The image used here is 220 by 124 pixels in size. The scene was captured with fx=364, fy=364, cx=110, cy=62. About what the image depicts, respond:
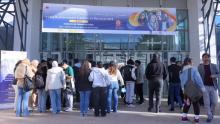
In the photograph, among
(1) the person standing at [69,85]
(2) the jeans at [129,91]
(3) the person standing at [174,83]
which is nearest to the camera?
(1) the person standing at [69,85]

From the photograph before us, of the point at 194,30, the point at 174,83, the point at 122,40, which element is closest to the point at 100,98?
the point at 174,83

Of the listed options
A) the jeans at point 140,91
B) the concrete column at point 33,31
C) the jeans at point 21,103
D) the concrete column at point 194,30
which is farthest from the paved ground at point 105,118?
the concrete column at point 194,30

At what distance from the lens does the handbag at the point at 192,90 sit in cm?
931

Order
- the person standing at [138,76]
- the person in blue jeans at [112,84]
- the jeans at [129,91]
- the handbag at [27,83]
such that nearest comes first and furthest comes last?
the handbag at [27,83], the person in blue jeans at [112,84], the jeans at [129,91], the person standing at [138,76]

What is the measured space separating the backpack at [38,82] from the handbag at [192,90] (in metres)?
4.43

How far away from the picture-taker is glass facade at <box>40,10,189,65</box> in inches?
734

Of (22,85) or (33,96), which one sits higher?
(22,85)

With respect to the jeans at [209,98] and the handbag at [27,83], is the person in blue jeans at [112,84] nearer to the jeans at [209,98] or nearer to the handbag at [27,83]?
the handbag at [27,83]

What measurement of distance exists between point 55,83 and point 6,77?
216 centimetres

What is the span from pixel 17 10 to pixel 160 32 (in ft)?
23.0

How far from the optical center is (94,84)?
34.8 ft

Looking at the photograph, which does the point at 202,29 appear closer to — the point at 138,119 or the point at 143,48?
the point at 143,48

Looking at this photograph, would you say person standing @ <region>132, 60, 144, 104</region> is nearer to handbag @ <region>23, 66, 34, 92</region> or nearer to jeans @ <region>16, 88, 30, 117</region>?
handbag @ <region>23, 66, 34, 92</region>

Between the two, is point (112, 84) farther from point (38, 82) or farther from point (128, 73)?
point (38, 82)
